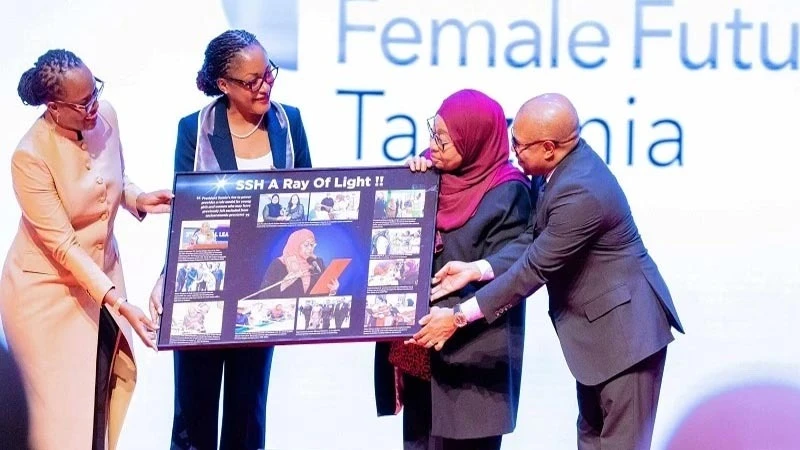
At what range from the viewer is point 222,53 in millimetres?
3674

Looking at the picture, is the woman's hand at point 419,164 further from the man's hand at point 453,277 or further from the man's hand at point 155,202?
the man's hand at point 155,202

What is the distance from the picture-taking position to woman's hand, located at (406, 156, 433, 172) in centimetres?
352

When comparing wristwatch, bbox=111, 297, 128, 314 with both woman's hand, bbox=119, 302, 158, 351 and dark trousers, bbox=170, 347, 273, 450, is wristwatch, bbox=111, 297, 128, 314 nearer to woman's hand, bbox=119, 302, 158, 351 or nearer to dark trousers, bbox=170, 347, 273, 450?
woman's hand, bbox=119, 302, 158, 351

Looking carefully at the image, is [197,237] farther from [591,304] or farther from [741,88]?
[741,88]

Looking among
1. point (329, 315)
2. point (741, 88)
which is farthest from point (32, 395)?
point (741, 88)

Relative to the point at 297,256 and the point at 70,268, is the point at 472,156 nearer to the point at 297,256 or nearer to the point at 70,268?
the point at 297,256

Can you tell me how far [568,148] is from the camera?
11.2 ft

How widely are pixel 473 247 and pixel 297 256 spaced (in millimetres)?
506

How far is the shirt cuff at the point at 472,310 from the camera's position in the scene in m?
3.39

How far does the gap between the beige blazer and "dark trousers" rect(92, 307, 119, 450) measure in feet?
0.08

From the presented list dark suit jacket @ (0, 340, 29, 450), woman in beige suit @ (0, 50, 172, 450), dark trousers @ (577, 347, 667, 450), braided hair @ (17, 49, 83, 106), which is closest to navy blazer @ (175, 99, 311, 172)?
woman in beige suit @ (0, 50, 172, 450)

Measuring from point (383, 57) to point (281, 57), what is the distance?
1.23 feet

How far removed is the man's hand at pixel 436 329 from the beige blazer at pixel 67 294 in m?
0.93

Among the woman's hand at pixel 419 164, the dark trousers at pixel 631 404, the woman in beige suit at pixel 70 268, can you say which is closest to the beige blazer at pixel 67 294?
the woman in beige suit at pixel 70 268
